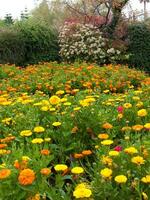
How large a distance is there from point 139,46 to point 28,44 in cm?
353

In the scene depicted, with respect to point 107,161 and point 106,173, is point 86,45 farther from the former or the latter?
point 106,173

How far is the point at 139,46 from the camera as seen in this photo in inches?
609

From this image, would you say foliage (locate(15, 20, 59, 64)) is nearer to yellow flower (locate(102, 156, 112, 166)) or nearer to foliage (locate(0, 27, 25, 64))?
foliage (locate(0, 27, 25, 64))

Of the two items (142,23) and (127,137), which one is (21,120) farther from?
(142,23)

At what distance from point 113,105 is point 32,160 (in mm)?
1748

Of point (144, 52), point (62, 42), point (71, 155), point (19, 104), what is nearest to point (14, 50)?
point (62, 42)

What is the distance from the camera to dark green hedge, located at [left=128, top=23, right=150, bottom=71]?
15.3 m

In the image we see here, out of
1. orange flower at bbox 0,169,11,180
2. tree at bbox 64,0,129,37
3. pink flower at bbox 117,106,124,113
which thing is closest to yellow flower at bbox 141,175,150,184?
orange flower at bbox 0,169,11,180

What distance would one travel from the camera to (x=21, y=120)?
13.1 ft

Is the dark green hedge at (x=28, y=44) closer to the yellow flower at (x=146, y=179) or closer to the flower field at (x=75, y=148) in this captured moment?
the flower field at (x=75, y=148)

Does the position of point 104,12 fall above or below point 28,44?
above

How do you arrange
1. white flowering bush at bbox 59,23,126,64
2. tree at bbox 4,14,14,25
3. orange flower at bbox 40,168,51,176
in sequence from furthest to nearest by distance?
tree at bbox 4,14,14,25, white flowering bush at bbox 59,23,126,64, orange flower at bbox 40,168,51,176

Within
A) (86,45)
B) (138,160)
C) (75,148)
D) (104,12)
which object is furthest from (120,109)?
(104,12)

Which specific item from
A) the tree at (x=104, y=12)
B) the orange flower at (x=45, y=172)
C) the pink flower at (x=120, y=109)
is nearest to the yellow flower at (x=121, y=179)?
the orange flower at (x=45, y=172)
